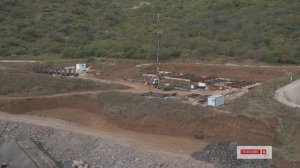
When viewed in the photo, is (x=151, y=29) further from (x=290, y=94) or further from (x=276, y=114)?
(x=276, y=114)

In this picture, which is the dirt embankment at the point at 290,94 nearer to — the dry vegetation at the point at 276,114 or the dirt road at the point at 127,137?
the dry vegetation at the point at 276,114

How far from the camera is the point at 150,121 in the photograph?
31094 mm

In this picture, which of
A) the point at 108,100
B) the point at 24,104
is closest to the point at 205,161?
the point at 108,100

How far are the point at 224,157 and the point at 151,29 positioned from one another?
42.0 metres

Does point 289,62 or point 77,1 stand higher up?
point 77,1

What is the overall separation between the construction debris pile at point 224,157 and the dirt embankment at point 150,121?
7.82 ft

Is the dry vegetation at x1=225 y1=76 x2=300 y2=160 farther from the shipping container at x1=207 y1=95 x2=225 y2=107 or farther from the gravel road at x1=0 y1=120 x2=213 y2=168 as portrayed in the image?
the gravel road at x1=0 y1=120 x2=213 y2=168

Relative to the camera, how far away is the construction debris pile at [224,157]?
24.2m

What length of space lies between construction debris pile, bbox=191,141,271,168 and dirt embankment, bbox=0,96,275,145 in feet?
7.82

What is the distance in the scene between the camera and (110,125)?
3181 cm

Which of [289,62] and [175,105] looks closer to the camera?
[175,105]

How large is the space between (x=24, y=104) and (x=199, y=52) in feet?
78.2

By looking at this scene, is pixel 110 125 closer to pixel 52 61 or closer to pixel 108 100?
pixel 108 100

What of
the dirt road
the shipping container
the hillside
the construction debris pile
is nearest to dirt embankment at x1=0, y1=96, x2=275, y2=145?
the dirt road
